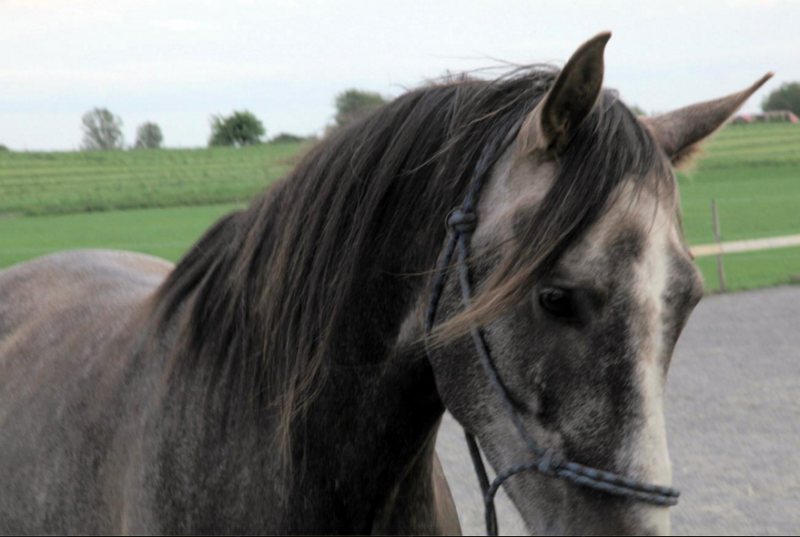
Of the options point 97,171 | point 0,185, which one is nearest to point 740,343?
point 0,185

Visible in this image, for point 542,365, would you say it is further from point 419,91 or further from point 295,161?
point 295,161

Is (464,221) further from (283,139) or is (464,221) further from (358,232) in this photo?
(283,139)

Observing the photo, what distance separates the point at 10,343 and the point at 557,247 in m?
2.16

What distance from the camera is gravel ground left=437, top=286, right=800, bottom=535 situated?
3893mm

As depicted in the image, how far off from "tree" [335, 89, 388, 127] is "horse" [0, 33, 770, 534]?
11 centimetres

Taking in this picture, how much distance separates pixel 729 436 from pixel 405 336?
4.26 metres

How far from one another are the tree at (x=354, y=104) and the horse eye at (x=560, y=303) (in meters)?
0.66

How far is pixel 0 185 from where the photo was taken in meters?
17.3

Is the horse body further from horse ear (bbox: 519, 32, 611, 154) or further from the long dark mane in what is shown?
horse ear (bbox: 519, 32, 611, 154)

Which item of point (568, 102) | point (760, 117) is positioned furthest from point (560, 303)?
point (760, 117)

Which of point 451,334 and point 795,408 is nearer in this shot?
point 451,334

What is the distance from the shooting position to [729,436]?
5137 mm

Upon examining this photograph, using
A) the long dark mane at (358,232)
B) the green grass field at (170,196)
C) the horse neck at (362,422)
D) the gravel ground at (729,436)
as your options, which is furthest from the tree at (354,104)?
the green grass field at (170,196)

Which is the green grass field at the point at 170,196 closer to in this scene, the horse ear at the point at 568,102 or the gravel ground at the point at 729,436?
the gravel ground at the point at 729,436
